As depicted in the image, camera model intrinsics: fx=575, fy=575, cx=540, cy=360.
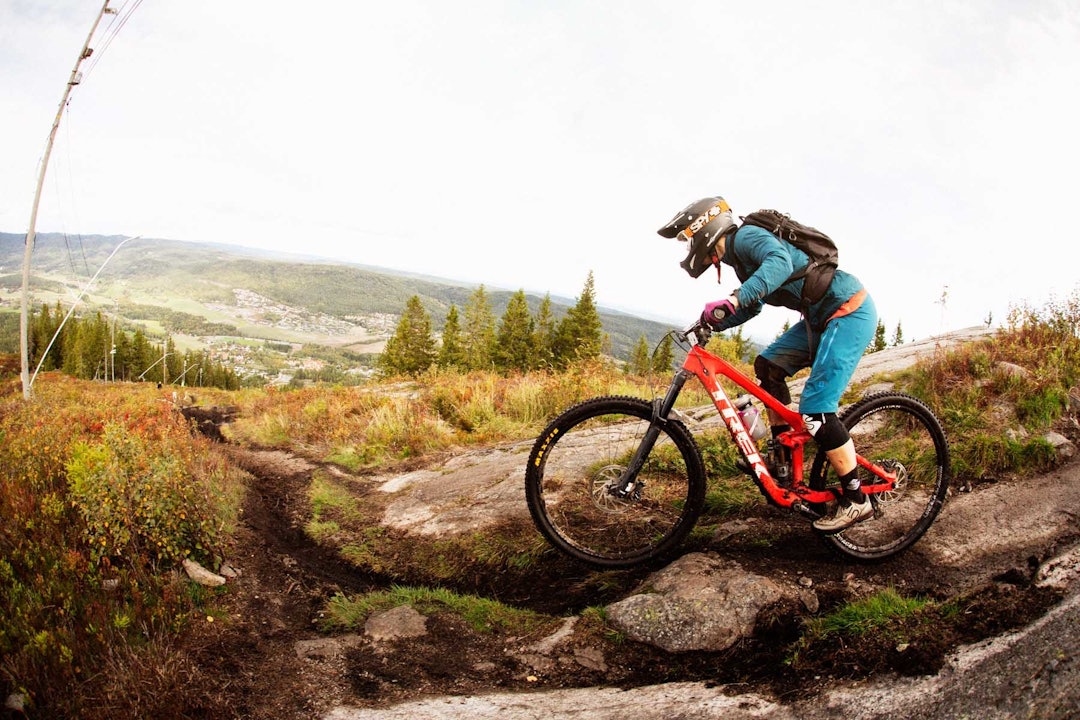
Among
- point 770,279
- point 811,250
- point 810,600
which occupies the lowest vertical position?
point 810,600

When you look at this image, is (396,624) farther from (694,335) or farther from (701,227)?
(701,227)

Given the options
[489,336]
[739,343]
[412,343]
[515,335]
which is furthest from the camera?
[489,336]

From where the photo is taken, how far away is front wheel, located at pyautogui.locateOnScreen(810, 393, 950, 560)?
182 inches

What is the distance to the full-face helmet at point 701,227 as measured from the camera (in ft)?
14.6

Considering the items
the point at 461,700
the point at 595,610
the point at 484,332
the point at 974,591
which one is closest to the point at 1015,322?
the point at 974,591

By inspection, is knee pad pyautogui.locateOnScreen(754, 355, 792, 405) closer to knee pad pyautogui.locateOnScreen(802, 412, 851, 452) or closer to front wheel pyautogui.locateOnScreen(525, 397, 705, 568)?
knee pad pyautogui.locateOnScreen(802, 412, 851, 452)

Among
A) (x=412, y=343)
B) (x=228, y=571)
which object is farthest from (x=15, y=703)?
(x=412, y=343)

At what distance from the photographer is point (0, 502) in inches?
185

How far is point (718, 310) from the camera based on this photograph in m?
4.25

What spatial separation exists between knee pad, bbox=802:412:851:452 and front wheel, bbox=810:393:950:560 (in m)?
0.26

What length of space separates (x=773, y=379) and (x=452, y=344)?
5440 cm

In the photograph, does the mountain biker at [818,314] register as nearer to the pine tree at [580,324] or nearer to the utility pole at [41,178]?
the utility pole at [41,178]

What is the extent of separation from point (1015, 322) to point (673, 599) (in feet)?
22.8

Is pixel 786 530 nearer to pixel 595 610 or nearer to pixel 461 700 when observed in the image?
pixel 595 610
